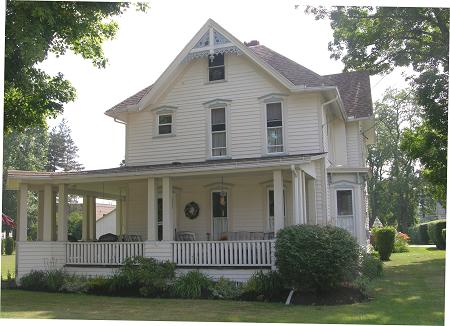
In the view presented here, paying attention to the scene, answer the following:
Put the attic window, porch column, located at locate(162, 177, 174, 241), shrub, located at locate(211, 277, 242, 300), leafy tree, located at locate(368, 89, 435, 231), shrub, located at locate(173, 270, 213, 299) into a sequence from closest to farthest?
shrub, located at locate(211, 277, 242, 300), shrub, located at locate(173, 270, 213, 299), porch column, located at locate(162, 177, 174, 241), the attic window, leafy tree, located at locate(368, 89, 435, 231)

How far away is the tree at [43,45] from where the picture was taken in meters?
13.8

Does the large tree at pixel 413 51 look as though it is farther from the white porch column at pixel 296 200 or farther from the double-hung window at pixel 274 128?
the white porch column at pixel 296 200

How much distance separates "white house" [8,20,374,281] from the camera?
16609 millimetres

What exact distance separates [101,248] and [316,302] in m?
7.37

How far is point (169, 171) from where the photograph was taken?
50.6 feet

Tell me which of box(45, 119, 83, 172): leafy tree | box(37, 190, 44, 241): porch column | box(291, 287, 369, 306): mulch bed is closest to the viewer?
box(291, 287, 369, 306): mulch bed

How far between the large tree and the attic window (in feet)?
24.6

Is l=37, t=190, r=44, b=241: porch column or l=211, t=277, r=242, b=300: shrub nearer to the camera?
l=211, t=277, r=242, b=300: shrub

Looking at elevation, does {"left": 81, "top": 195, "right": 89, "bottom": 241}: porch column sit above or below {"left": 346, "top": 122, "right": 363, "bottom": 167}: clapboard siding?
below

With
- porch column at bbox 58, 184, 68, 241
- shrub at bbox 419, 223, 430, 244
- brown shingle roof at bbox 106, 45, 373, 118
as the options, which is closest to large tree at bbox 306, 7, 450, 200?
brown shingle roof at bbox 106, 45, 373, 118

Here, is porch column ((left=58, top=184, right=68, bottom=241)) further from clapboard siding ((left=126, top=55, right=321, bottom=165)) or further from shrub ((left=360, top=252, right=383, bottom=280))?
shrub ((left=360, top=252, right=383, bottom=280))

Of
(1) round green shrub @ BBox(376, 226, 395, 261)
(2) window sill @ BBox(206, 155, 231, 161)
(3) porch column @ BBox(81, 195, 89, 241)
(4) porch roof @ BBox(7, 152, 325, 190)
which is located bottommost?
(1) round green shrub @ BBox(376, 226, 395, 261)

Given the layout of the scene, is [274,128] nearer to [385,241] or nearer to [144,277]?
[144,277]

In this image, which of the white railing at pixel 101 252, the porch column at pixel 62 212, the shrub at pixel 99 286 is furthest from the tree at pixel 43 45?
the shrub at pixel 99 286
